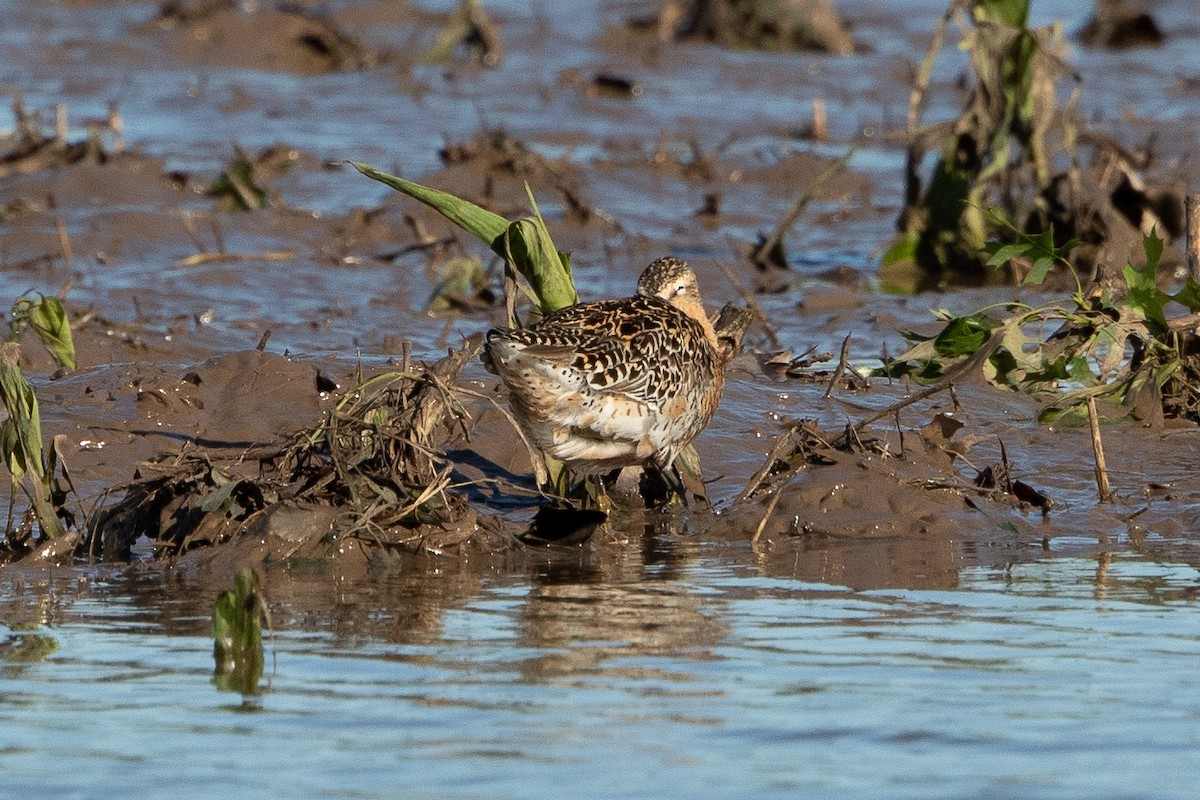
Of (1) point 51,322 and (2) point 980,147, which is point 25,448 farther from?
(2) point 980,147

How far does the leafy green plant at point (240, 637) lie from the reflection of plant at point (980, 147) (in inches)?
254

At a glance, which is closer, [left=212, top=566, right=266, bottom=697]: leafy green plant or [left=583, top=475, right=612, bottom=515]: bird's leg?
[left=212, top=566, right=266, bottom=697]: leafy green plant

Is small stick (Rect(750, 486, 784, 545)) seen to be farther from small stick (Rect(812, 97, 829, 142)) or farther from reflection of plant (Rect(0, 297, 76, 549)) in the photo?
small stick (Rect(812, 97, 829, 142))

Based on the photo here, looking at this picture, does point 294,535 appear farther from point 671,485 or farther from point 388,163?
point 388,163

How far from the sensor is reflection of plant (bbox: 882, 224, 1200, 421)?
7.27 metres

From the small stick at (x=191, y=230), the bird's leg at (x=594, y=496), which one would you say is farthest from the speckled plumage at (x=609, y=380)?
the small stick at (x=191, y=230)

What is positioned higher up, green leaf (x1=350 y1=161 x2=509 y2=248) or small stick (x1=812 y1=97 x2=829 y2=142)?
green leaf (x1=350 y1=161 x2=509 y2=248)

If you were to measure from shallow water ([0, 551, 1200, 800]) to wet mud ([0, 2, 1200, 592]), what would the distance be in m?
0.53

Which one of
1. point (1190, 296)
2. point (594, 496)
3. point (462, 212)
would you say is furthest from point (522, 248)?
point (1190, 296)

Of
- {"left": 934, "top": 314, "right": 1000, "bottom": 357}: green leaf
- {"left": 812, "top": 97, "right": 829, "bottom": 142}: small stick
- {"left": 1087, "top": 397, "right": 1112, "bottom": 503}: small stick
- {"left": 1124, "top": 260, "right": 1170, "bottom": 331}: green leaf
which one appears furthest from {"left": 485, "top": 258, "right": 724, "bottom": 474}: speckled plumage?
{"left": 812, "top": 97, "right": 829, "bottom": 142}: small stick

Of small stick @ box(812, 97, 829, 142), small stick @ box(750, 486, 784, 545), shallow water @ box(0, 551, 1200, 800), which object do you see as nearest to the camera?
shallow water @ box(0, 551, 1200, 800)

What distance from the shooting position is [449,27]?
2070cm

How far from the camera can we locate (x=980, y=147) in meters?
11.5

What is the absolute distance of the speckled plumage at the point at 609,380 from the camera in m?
6.62
